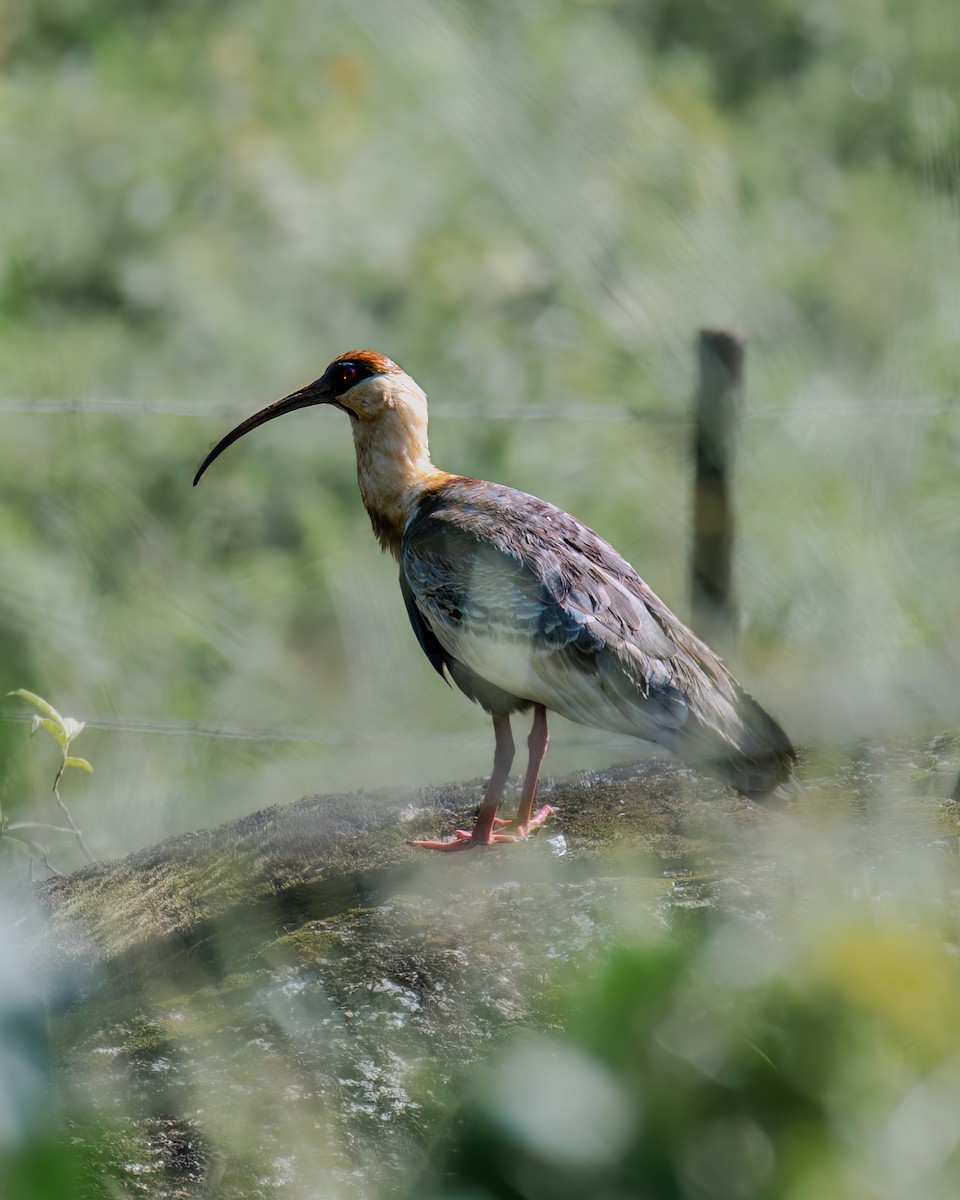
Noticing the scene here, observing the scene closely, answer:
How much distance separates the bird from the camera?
227 cm

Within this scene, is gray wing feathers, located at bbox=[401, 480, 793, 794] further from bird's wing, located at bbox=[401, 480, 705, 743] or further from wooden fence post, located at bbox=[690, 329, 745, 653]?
wooden fence post, located at bbox=[690, 329, 745, 653]

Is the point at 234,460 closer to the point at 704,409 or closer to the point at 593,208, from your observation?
the point at 704,409

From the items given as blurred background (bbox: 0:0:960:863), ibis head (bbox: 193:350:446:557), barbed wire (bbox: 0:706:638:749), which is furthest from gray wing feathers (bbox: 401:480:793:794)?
barbed wire (bbox: 0:706:638:749)

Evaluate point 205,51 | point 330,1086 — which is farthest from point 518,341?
point 330,1086

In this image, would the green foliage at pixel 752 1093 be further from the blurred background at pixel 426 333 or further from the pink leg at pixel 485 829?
the pink leg at pixel 485 829

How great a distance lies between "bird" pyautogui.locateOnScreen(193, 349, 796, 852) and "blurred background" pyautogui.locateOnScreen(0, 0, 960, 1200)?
0.13 m

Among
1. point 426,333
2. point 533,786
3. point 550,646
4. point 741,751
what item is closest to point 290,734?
point 533,786

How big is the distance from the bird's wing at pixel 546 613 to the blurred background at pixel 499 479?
0.16 metres

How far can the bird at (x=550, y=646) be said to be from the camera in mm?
2266

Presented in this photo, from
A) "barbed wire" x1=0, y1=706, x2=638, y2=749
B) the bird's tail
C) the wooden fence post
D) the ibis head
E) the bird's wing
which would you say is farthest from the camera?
"barbed wire" x1=0, y1=706, x2=638, y2=749

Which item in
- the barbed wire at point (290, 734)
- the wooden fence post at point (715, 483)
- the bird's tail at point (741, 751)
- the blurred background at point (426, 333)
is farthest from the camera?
the barbed wire at point (290, 734)

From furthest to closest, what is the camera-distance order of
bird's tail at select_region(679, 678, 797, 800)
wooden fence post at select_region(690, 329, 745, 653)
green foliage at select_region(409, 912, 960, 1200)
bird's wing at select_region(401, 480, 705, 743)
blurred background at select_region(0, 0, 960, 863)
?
wooden fence post at select_region(690, 329, 745, 653) < bird's wing at select_region(401, 480, 705, 743) < bird's tail at select_region(679, 678, 797, 800) < blurred background at select_region(0, 0, 960, 863) < green foliage at select_region(409, 912, 960, 1200)

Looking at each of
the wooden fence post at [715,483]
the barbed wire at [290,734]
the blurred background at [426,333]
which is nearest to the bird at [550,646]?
the blurred background at [426,333]

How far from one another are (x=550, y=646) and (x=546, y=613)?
0.06 metres
